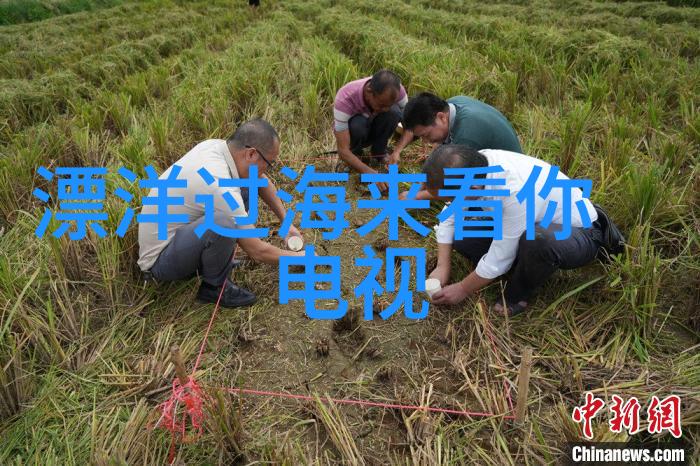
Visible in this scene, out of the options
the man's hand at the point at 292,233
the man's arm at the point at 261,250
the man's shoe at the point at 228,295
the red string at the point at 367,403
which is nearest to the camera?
the red string at the point at 367,403

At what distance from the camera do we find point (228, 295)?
7.44 feet

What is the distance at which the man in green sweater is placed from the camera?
250cm

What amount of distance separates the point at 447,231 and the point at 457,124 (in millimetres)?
763

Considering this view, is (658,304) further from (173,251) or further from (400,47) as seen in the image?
(400,47)

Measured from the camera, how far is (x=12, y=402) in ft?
5.62

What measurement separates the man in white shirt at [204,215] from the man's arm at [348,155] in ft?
3.92

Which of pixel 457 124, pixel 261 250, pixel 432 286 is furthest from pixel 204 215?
pixel 457 124

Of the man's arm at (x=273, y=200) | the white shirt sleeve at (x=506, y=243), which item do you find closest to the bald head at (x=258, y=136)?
the man's arm at (x=273, y=200)

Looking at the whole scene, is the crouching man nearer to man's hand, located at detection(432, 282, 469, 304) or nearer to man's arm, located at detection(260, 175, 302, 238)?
man's hand, located at detection(432, 282, 469, 304)

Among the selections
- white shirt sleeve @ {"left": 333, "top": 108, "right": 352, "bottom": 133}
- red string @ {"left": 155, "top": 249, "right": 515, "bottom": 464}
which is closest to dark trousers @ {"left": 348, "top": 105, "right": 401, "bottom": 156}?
white shirt sleeve @ {"left": 333, "top": 108, "right": 352, "bottom": 133}

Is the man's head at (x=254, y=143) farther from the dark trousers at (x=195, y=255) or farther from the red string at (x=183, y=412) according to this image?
the red string at (x=183, y=412)

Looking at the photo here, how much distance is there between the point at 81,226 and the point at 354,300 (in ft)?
5.11

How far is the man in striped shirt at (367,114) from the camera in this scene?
9.87ft

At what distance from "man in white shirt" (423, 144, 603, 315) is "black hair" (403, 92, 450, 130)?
540mm
